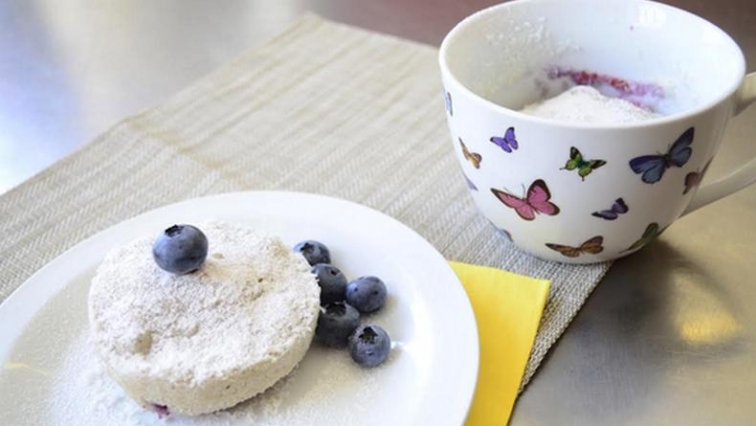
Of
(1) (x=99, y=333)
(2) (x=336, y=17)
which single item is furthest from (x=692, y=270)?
(2) (x=336, y=17)

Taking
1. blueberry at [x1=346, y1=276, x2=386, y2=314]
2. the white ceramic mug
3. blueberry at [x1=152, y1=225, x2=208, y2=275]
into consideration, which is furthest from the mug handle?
blueberry at [x1=152, y1=225, x2=208, y2=275]

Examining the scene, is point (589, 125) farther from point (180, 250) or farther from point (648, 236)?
point (180, 250)

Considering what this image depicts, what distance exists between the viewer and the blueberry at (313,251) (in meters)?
0.69

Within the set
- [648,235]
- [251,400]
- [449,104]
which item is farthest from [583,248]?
[251,400]

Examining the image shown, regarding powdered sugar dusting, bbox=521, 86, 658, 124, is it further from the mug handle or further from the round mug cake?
the round mug cake

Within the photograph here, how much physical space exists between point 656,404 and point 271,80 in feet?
2.08

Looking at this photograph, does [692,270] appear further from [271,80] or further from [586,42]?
[271,80]

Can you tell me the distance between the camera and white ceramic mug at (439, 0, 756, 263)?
63cm

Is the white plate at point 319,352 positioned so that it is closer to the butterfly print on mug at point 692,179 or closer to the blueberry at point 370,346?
the blueberry at point 370,346

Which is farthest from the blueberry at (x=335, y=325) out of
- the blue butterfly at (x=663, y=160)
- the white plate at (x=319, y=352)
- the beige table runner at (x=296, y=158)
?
the blue butterfly at (x=663, y=160)

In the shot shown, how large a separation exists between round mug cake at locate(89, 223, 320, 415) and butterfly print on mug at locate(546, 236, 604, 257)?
21 cm

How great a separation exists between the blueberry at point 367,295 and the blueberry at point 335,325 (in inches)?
0.7

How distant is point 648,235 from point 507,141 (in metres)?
0.15

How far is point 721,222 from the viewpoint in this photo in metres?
0.79
